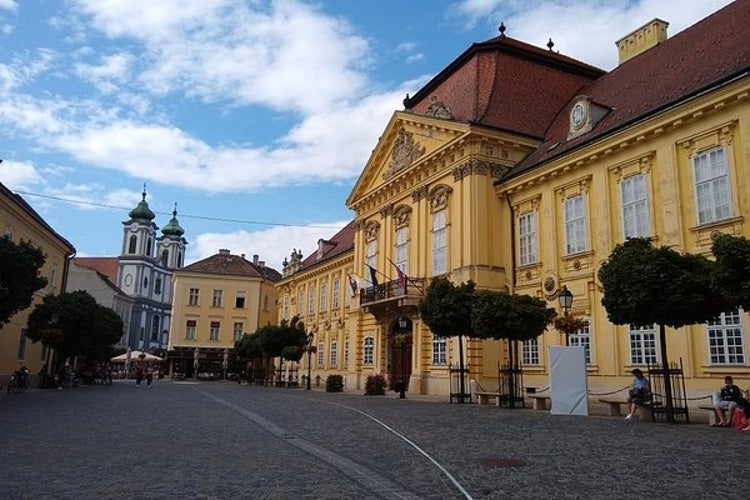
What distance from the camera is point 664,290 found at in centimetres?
1469

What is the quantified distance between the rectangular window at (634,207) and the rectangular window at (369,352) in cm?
1731

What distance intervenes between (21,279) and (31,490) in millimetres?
16012

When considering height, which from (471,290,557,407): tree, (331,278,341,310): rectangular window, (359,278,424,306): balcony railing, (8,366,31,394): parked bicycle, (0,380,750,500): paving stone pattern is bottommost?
(0,380,750,500): paving stone pattern

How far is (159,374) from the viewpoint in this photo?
223ft

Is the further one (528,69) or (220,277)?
(220,277)

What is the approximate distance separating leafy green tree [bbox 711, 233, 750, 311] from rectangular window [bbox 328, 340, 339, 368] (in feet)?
109

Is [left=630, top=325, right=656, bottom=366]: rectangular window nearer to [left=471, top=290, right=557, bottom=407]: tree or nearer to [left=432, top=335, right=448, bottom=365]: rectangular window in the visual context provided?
[left=471, top=290, right=557, bottom=407]: tree

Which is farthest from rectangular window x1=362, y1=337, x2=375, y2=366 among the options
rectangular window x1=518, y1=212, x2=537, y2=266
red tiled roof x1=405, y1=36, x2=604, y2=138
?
red tiled roof x1=405, y1=36, x2=604, y2=138

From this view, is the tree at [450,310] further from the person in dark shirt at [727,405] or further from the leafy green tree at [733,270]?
the leafy green tree at [733,270]

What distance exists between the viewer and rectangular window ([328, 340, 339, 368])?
145 ft

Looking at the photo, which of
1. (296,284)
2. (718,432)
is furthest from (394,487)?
(296,284)

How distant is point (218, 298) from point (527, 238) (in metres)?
52.4

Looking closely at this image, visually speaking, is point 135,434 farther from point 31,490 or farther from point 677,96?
point 677,96

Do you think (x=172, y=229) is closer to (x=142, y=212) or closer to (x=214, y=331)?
(x=142, y=212)
